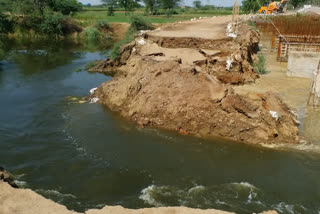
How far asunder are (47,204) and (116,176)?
2837mm

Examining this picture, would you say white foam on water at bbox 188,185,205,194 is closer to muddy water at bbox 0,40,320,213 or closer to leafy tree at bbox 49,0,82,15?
muddy water at bbox 0,40,320,213

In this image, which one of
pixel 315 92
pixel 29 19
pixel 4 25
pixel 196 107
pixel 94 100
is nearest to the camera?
pixel 196 107

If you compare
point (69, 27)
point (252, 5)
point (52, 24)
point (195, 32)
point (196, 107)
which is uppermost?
point (252, 5)

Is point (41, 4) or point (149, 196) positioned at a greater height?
point (41, 4)

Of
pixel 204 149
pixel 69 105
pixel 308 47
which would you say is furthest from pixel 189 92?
pixel 308 47

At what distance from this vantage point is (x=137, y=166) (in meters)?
8.64

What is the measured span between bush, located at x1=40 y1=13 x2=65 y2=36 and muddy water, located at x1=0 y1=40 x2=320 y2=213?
26.0 m

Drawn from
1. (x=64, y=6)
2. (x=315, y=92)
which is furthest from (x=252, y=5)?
(x=315, y=92)

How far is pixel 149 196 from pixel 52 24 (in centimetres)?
3410

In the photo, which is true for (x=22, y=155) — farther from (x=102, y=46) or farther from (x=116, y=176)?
(x=102, y=46)

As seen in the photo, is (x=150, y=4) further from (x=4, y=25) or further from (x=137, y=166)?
(x=137, y=166)

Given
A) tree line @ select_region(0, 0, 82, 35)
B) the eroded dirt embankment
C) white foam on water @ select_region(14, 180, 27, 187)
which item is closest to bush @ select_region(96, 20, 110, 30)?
tree line @ select_region(0, 0, 82, 35)

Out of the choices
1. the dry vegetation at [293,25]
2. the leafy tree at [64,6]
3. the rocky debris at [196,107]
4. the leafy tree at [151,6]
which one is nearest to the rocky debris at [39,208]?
the rocky debris at [196,107]

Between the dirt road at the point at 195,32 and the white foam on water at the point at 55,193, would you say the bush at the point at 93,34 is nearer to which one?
the dirt road at the point at 195,32
